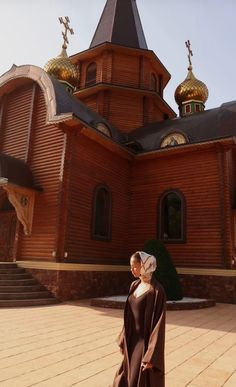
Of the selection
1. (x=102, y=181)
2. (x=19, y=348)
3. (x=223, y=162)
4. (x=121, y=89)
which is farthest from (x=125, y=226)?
(x=19, y=348)

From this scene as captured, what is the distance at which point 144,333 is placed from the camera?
2.59m

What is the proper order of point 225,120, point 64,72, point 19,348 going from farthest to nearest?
point 64,72, point 225,120, point 19,348

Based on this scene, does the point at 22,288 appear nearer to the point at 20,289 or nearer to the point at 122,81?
the point at 20,289

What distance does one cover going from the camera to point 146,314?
259 centimetres

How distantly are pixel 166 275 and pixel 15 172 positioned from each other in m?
5.54

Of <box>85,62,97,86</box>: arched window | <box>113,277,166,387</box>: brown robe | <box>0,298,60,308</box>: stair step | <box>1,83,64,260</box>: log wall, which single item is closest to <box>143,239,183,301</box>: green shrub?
<box>0,298,60,308</box>: stair step

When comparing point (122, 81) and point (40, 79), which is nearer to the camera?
point (40, 79)

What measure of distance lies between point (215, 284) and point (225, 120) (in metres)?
6.17

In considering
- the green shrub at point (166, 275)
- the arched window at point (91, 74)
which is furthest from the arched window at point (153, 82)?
the green shrub at point (166, 275)

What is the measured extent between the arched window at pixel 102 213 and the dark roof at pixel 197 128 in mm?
2765

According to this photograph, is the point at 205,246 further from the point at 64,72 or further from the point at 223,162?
the point at 64,72

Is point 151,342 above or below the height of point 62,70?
below

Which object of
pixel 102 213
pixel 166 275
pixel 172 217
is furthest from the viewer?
pixel 172 217

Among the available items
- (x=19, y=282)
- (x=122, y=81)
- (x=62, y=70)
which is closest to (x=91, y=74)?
(x=122, y=81)
